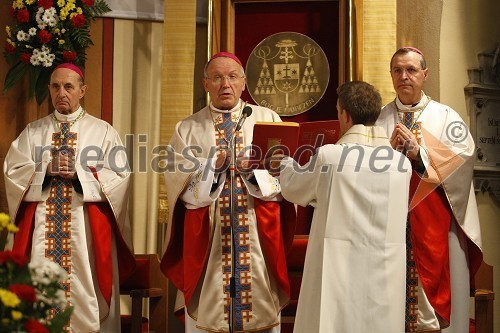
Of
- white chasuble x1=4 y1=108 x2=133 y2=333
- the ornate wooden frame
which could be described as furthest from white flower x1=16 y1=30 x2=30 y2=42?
the ornate wooden frame

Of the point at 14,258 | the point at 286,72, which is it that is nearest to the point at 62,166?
the point at 286,72

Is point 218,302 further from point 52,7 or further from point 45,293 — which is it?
point 52,7

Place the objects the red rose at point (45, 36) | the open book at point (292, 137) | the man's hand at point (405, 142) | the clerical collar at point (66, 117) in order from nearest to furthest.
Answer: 1. the open book at point (292, 137)
2. the man's hand at point (405, 142)
3. the clerical collar at point (66, 117)
4. the red rose at point (45, 36)

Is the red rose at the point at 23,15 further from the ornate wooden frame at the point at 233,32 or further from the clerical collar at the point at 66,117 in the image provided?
the ornate wooden frame at the point at 233,32

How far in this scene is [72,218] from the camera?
19.3 feet

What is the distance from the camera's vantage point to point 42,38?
6.93m

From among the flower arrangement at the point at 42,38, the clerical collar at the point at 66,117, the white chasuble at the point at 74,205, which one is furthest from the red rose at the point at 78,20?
the white chasuble at the point at 74,205

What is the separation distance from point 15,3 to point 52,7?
0.33 m

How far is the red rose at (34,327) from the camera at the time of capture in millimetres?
2844

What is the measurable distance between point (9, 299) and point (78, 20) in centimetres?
459

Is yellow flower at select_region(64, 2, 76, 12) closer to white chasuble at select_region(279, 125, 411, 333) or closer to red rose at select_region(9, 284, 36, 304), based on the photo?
white chasuble at select_region(279, 125, 411, 333)

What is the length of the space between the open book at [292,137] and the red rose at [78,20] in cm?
247

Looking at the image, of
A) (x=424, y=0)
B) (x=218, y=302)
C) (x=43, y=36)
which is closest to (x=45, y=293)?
(x=218, y=302)

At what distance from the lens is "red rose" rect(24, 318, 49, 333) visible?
284cm
